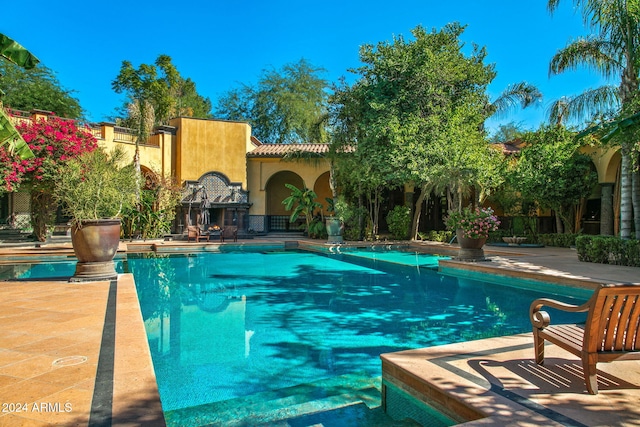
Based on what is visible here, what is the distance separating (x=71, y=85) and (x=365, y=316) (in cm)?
3382

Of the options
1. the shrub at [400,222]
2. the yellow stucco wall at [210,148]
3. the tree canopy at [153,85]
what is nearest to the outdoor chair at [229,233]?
the yellow stucco wall at [210,148]

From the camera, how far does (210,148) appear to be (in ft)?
70.2

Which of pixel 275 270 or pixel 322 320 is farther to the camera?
pixel 275 270

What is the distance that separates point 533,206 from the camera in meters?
18.4

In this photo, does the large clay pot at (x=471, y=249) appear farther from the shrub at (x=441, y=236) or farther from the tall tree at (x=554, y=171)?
the shrub at (x=441, y=236)

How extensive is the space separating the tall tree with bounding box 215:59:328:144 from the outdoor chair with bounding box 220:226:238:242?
1454 cm

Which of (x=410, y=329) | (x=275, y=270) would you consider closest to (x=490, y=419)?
(x=410, y=329)

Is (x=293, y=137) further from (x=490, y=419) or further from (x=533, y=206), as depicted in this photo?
(x=490, y=419)

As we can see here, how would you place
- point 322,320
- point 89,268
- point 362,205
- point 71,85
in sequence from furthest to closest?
point 71,85 < point 362,205 < point 89,268 < point 322,320

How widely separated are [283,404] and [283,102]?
99.7 ft

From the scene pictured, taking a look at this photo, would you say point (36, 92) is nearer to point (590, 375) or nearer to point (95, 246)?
point (95, 246)

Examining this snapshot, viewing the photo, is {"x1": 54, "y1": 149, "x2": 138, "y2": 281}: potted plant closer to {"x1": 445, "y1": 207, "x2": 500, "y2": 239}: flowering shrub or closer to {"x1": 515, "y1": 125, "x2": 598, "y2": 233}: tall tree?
{"x1": 445, "y1": 207, "x2": 500, "y2": 239}: flowering shrub

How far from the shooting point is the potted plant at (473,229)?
10953mm

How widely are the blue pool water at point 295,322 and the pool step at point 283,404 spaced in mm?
23
